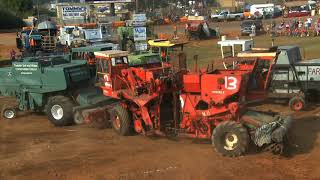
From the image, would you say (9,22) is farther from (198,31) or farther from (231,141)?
(231,141)

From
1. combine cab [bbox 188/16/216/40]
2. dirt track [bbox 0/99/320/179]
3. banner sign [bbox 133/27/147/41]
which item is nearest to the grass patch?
combine cab [bbox 188/16/216/40]

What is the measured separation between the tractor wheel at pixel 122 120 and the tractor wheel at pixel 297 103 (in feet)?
18.4

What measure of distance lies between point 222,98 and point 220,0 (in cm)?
11966

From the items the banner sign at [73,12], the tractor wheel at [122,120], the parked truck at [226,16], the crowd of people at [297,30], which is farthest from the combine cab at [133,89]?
the parked truck at [226,16]

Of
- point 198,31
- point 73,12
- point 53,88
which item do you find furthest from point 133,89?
point 73,12

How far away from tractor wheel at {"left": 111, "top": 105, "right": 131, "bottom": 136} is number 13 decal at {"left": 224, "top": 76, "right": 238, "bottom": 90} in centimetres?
320

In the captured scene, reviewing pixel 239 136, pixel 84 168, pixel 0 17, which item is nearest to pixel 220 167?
pixel 239 136

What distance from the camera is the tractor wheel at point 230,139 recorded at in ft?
35.8

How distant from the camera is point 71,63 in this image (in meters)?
16.7

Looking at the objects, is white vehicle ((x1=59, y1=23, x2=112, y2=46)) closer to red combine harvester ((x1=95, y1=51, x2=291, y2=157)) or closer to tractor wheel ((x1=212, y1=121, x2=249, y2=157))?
red combine harvester ((x1=95, y1=51, x2=291, y2=157))

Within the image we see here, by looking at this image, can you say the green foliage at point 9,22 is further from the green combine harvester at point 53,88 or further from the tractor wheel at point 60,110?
the tractor wheel at point 60,110

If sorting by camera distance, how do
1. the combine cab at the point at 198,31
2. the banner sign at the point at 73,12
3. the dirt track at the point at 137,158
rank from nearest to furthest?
the dirt track at the point at 137,158
the combine cab at the point at 198,31
the banner sign at the point at 73,12

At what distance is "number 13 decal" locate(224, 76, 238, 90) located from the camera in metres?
11.3

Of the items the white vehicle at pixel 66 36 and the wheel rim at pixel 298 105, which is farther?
the white vehicle at pixel 66 36
